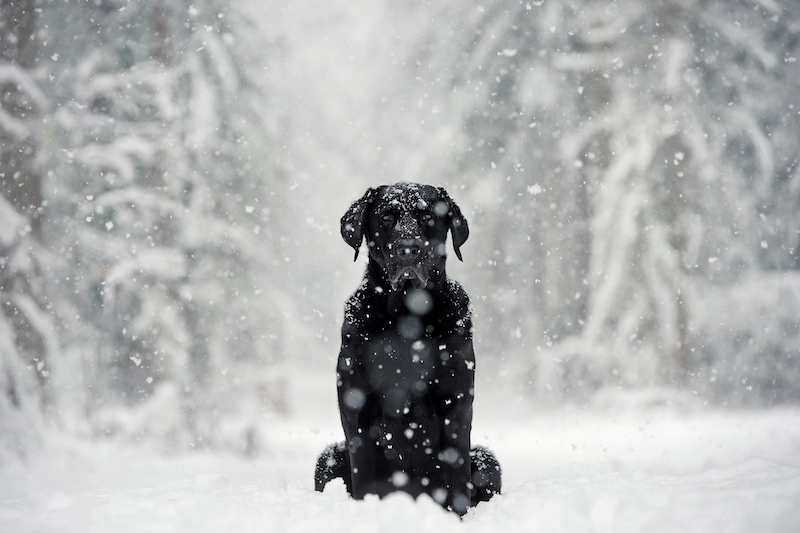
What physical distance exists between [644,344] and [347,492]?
7.53 metres

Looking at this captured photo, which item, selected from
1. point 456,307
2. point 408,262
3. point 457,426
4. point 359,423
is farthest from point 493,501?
point 408,262

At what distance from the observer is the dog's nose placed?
331cm

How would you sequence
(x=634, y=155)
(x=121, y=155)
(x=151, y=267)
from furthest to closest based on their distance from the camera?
(x=634, y=155) < (x=121, y=155) < (x=151, y=267)

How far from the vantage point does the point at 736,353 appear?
404 inches

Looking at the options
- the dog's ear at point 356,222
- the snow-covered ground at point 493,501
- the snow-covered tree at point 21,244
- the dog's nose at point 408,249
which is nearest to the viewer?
the snow-covered ground at point 493,501

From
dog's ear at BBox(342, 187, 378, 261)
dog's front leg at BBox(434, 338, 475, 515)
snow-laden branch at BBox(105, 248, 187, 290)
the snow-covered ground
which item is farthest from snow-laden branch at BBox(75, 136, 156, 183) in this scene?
dog's front leg at BBox(434, 338, 475, 515)

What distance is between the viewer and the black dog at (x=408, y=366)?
341 cm

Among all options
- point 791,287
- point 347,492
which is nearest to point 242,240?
point 347,492

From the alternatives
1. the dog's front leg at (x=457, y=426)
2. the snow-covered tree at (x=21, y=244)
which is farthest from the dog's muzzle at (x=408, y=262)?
the snow-covered tree at (x=21, y=244)

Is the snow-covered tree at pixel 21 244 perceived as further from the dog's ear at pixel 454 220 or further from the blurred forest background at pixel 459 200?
the dog's ear at pixel 454 220

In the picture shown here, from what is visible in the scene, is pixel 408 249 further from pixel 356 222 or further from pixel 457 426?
pixel 457 426

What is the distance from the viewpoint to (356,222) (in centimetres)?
362

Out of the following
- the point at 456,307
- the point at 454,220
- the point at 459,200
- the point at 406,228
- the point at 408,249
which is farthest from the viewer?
the point at 459,200

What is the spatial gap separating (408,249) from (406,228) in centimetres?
15
